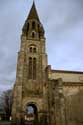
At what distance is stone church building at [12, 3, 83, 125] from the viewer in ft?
94.3

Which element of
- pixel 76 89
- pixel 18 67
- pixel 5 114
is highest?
pixel 18 67

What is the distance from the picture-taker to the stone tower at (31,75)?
35906 millimetres

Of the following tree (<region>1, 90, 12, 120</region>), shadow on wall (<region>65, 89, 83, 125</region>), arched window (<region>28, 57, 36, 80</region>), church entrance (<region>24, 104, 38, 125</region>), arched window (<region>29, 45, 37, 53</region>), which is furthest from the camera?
tree (<region>1, 90, 12, 120</region>)

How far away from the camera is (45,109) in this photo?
36.0m

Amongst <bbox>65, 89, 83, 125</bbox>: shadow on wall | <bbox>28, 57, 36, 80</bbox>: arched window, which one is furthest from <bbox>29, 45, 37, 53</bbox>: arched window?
<bbox>65, 89, 83, 125</bbox>: shadow on wall

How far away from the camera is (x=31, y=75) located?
132 feet

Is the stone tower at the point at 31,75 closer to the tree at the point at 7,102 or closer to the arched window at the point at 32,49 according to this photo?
the arched window at the point at 32,49

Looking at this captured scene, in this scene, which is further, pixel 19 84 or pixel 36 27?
pixel 36 27

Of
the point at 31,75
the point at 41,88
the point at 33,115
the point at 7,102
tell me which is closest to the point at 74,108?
the point at 41,88

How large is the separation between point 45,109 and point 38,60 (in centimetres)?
1238

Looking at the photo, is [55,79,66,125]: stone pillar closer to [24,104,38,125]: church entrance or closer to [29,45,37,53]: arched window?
[24,104,38,125]: church entrance

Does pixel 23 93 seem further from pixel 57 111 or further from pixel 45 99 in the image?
pixel 57 111

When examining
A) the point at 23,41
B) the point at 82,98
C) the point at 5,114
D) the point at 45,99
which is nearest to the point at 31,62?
the point at 23,41

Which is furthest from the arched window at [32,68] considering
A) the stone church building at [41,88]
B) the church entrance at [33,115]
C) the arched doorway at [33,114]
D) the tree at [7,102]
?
the tree at [7,102]
